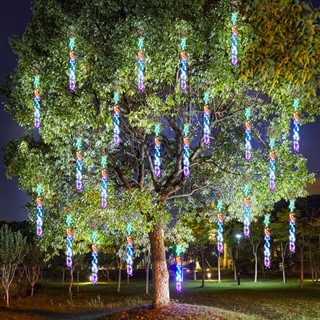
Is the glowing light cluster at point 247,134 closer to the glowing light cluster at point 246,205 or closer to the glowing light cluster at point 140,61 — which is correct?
the glowing light cluster at point 246,205

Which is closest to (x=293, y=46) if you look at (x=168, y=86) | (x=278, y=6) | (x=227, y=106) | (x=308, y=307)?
(x=278, y=6)

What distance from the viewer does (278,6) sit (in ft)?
20.0

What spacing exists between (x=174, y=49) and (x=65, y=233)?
19.4ft

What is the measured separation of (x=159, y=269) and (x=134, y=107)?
16.5ft

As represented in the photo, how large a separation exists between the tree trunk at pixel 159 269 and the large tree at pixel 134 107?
3 cm

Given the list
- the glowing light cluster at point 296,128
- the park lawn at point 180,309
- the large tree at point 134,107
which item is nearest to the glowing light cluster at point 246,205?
the large tree at point 134,107

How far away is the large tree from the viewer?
12781 millimetres

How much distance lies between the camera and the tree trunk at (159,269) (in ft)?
52.9

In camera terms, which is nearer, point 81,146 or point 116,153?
point 81,146

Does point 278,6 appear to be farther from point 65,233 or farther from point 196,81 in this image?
point 65,233

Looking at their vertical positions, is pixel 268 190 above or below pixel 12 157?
below

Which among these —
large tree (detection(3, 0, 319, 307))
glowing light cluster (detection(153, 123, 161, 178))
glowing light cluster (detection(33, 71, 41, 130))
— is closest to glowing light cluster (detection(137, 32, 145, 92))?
large tree (detection(3, 0, 319, 307))

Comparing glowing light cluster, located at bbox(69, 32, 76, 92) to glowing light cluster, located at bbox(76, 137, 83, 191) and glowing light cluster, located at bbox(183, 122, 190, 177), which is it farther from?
glowing light cluster, located at bbox(183, 122, 190, 177)

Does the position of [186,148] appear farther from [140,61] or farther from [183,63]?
[140,61]
